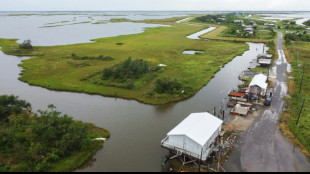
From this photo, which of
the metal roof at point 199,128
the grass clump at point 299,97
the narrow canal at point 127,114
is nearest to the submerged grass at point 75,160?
the narrow canal at point 127,114

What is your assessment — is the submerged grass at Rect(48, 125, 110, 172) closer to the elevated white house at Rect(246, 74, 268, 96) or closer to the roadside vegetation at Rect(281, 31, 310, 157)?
the roadside vegetation at Rect(281, 31, 310, 157)

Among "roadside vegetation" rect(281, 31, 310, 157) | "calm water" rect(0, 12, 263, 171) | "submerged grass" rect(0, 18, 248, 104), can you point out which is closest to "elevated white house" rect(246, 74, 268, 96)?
"roadside vegetation" rect(281, 31, 310, 157)

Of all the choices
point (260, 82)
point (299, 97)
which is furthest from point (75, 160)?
point (299, 97)

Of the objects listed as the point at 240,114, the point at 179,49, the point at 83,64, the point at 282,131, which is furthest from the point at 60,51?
the point at 282,131

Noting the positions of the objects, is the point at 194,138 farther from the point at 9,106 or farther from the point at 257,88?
the point at 9,106

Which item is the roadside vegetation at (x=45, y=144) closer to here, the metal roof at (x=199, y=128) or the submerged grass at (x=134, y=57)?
the metal roof at (x=199, y=128)

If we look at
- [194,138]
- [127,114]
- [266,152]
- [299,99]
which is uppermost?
[194,138]

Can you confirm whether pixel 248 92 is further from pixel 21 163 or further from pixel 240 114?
pixel 21 163
